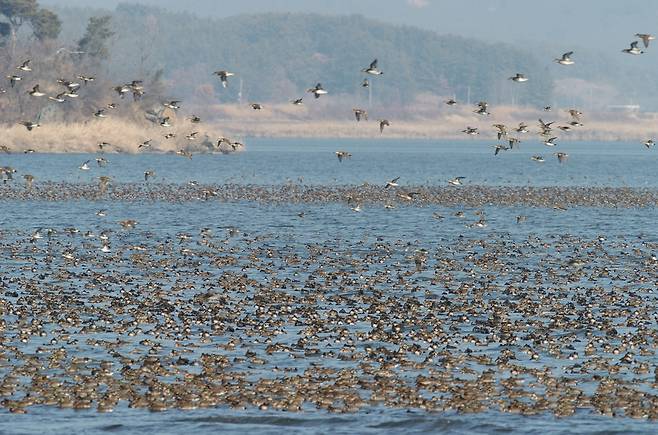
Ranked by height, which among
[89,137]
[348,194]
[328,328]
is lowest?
[348,194]

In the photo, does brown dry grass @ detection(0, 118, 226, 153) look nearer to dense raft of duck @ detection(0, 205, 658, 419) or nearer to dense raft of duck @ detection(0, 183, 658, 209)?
dense raft of duck @ detection(0, 183, 658, 209)

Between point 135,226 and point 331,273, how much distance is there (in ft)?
53.8

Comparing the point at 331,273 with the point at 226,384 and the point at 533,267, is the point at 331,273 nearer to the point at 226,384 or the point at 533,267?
the point at 533,267

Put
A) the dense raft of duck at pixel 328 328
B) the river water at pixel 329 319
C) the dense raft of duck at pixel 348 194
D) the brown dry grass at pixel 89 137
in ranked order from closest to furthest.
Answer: the river water at pixel 329 319, the dense raft of duck at pixel 328 328, the dense raft of duck at pixel 348 194, the brown dry grass at pixel 89 137

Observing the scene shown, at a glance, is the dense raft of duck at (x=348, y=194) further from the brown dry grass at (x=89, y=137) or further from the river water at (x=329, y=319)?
the brown dry grass at (x=89, y=137)

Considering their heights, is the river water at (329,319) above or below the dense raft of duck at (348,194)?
above

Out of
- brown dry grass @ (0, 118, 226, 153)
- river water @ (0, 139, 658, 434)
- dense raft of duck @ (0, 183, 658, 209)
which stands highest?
brown dry grass @ (0, 118, 226, 153)

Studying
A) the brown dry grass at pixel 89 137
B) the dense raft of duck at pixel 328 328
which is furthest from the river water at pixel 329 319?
the brown dry grass at pixel 89 137

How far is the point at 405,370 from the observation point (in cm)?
2448

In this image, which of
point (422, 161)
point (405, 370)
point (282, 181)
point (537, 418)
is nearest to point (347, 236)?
point (405, 370)

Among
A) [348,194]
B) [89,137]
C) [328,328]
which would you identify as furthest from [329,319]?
[89,137]

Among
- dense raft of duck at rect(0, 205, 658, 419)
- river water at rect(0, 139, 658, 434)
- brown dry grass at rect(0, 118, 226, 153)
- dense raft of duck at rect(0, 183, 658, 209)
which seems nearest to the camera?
river water at rect(0, 139, 658, 434)

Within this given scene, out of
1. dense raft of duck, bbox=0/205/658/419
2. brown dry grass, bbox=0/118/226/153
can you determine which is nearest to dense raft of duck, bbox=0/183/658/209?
dense raft of duck, bbox=0/205/658/419

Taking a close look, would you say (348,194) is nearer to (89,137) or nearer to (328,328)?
(328,328)
